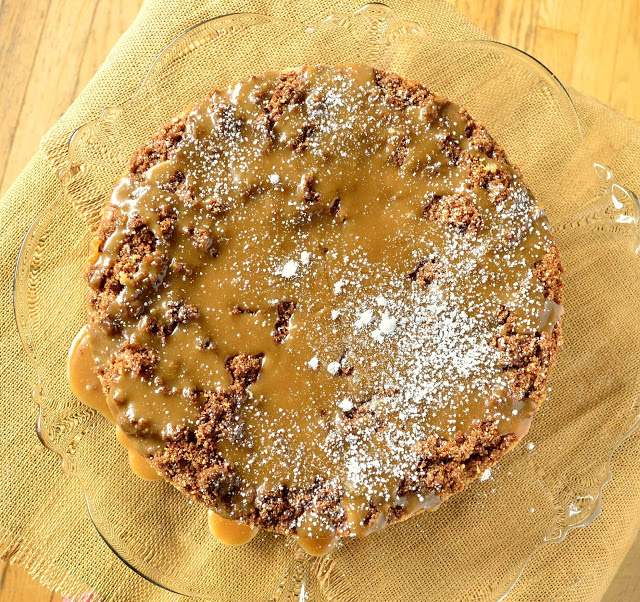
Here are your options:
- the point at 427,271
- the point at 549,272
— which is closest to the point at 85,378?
the point at 427,271

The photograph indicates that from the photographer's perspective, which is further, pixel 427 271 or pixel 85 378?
pixel 85 378

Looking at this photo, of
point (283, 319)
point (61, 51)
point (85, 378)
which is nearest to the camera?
point (283, 319)

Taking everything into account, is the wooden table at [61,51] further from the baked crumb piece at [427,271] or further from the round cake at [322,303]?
the baked crumb piece at [427,271]

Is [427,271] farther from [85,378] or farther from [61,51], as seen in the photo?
[61,51]

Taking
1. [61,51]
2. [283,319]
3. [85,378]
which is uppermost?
[61,51]

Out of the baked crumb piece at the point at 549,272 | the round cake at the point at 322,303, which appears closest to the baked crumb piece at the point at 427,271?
the round cake at the point at 322,303

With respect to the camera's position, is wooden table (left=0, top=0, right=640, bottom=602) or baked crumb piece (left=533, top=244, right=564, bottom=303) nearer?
baked crumb piece (left=533, top=244, right=564, bottom=303)

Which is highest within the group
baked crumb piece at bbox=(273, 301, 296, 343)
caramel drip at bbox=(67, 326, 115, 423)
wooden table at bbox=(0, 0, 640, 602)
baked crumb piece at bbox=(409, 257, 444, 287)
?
wooden table at bbox=(0, 0, 640, 602)

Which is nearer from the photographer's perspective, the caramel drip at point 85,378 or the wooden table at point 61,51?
the caramel drip at point 85,378

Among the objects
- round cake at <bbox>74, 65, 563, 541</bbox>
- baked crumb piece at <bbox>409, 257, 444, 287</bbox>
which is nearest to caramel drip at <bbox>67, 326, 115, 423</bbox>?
round cake at <bbox>74, 65, 563, 541</bbox>

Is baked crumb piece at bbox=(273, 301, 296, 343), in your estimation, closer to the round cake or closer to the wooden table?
the round cake
